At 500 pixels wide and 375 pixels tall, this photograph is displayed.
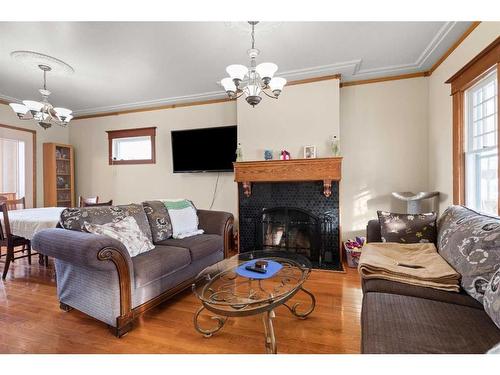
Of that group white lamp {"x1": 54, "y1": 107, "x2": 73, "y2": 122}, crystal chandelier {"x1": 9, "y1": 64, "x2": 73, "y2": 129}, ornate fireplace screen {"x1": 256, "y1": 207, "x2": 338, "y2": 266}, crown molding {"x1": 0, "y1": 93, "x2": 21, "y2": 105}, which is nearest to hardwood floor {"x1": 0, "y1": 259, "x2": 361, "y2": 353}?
ornate fireplace screen {"x1": 256, "y1": 207, "x2": 338, "y2": 266}

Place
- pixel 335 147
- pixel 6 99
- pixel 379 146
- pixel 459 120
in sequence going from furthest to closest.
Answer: pixel 6 99 < pixel 379 146 < pixel 335 147 < pixel 459 120

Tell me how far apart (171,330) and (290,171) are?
2236 millimetres

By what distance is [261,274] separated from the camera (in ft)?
5.65

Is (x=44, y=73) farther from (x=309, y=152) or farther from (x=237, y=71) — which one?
(x=309, y=152)

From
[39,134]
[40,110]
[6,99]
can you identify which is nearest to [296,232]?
[40,110]

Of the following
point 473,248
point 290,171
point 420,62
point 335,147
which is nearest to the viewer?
point 473,248

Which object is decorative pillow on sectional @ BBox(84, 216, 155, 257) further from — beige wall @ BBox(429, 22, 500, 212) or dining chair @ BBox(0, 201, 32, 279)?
beige wall @ BBox(429, 22, 500, 212)

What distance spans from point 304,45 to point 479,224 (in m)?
2.23

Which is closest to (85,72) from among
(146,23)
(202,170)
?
(146,23)

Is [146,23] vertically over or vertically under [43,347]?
over

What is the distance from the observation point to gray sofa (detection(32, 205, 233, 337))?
1605 millimetres
